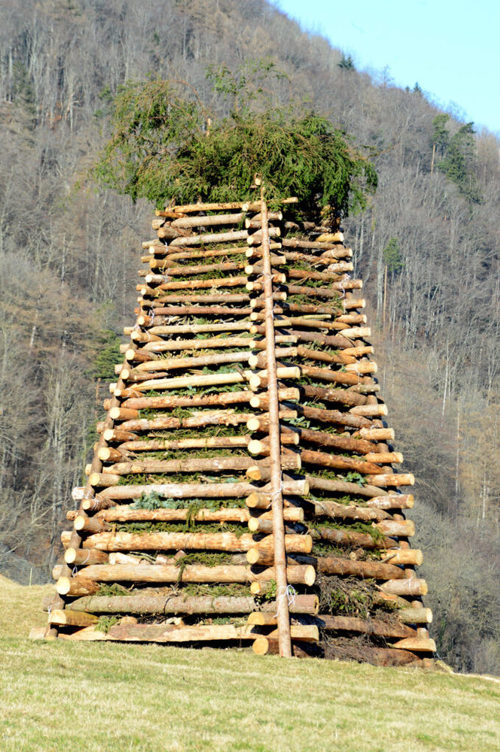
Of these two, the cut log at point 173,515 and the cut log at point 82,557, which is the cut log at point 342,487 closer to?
the cut log at point 173,515

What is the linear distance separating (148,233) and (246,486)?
66.7 m

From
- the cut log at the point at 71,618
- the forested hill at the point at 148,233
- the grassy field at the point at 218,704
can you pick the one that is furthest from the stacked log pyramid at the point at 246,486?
the forested hill at the point at 148,233

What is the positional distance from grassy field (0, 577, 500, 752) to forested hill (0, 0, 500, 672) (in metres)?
14.4

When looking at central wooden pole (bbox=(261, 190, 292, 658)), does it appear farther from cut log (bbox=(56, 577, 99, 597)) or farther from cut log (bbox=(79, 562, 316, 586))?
cut log (bbox=(56, 577, 99, 597))

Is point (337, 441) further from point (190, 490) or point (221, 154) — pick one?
point (221, 154)

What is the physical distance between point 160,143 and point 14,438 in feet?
111

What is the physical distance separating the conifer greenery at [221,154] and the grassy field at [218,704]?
1079cm

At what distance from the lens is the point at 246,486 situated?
44.3 feet

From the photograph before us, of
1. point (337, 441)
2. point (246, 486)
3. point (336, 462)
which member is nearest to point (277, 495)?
point (246, 486)

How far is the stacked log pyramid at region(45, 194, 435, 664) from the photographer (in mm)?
12812

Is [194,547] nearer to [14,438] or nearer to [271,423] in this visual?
[271,423]

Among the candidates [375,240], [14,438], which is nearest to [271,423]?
[14,438]

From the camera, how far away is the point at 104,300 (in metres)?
68.6

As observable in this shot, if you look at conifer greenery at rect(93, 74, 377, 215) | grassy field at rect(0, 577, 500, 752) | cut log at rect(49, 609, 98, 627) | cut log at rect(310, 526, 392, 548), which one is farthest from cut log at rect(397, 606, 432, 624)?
conifer greenery at rect(93, 74, 377, 215)
